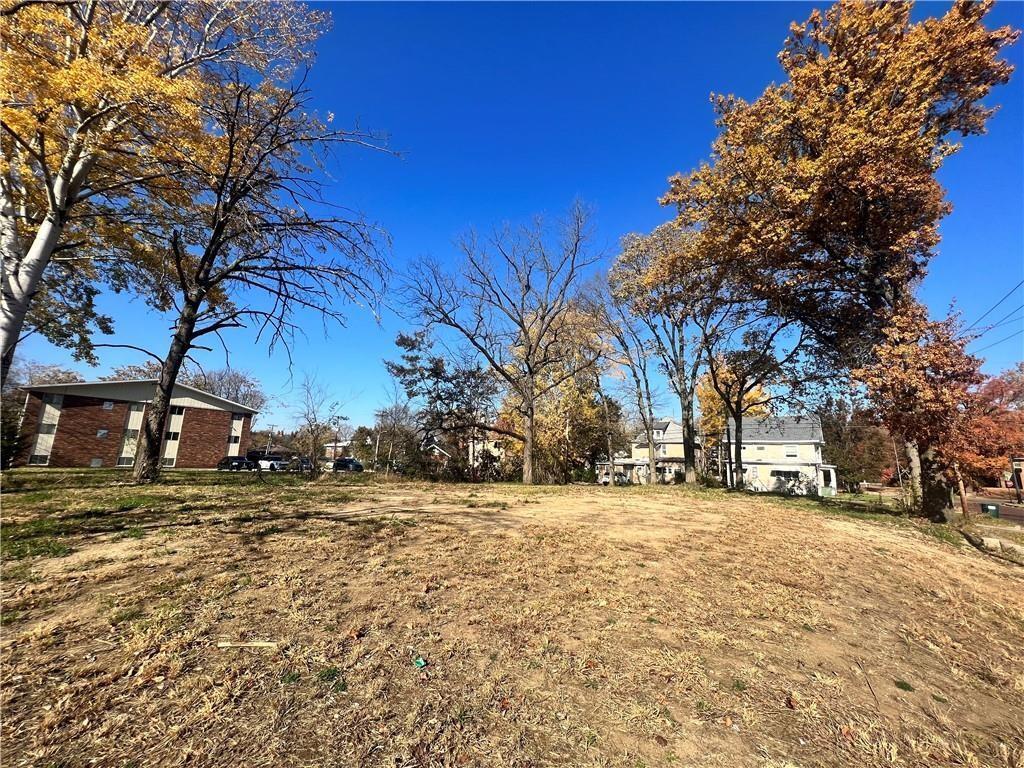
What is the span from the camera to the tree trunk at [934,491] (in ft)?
33.7

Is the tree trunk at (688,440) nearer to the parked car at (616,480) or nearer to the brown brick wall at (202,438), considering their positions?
the parked car at (616,480)

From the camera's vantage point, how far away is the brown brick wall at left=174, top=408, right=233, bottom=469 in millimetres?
28234

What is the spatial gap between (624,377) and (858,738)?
1003 inches

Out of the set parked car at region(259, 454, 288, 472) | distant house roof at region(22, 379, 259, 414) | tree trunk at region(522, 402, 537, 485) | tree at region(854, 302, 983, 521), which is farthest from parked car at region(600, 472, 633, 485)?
distant house roof at region(22, 379, 259, 414)

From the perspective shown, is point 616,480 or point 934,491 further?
point 616,480

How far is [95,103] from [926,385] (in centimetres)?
1589

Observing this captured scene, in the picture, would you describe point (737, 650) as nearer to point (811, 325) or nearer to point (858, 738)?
point (858, 738)

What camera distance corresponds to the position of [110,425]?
25906 millimetres

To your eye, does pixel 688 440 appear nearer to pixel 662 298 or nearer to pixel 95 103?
pixel 662 298

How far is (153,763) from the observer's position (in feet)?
5.49

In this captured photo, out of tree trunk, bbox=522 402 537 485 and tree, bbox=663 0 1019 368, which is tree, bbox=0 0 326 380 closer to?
tree, bbox=663 0 1019 368

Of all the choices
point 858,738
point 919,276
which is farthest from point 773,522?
point 919,276

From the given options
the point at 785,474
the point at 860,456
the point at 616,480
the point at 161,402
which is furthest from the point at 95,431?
the point at 860,456

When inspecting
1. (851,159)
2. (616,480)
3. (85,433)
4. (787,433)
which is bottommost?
(616,480)
